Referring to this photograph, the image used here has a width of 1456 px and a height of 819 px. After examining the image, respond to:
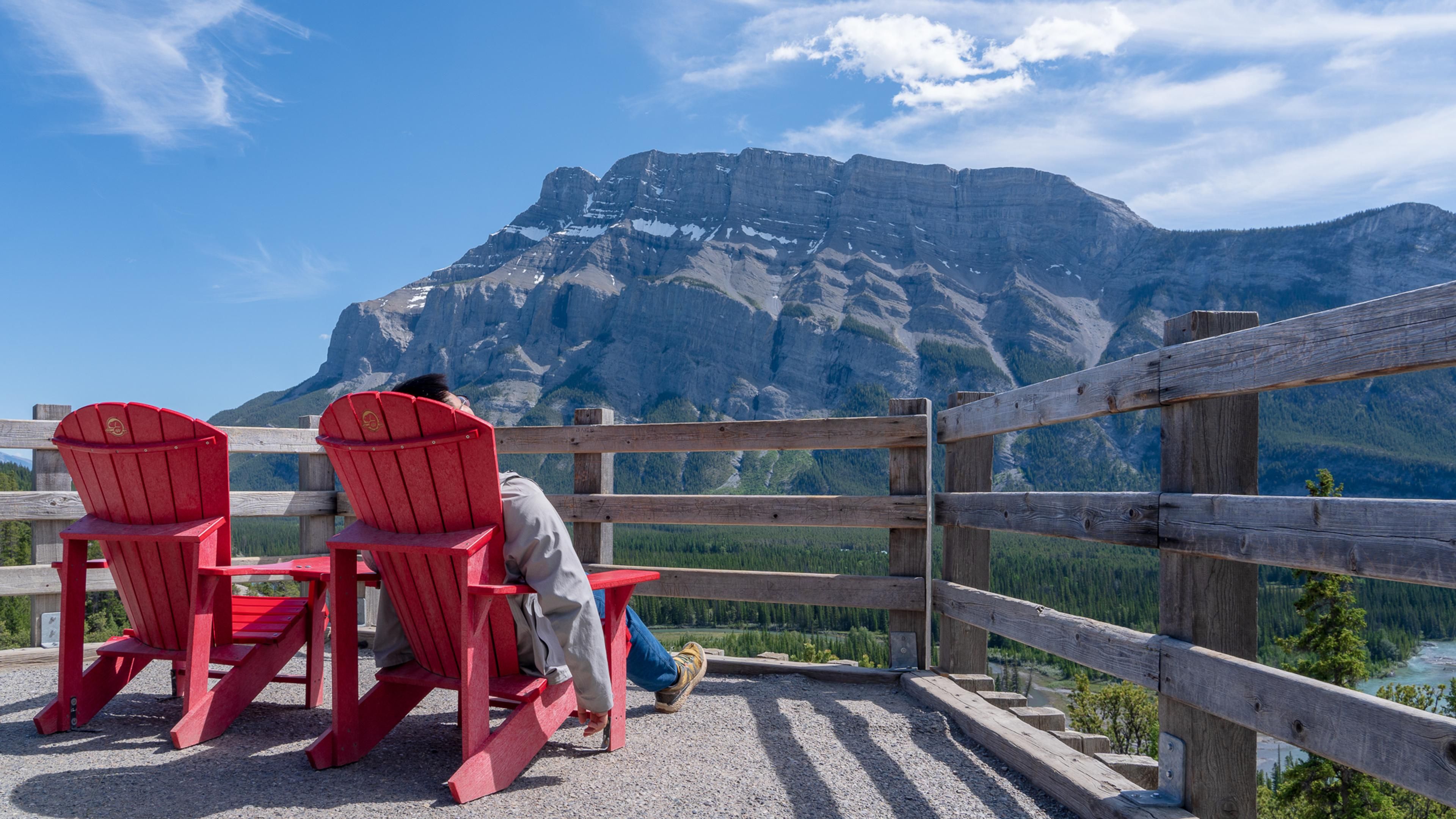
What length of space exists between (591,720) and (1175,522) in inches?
85.3

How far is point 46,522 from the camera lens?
5.33m

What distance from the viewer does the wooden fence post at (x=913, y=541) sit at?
5047 mm

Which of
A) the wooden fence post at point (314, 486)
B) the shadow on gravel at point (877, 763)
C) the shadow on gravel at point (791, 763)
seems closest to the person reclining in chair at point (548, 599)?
the shadow on gravel at point (791, 763)

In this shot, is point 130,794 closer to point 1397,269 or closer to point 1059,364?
point 1059,364

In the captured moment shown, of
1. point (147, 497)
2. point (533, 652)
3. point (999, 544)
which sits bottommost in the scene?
point (999, 544)

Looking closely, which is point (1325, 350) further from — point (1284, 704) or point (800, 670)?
point (800, 670)

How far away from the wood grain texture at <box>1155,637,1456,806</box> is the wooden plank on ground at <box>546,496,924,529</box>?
2242 mm

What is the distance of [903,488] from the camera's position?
5113 mm

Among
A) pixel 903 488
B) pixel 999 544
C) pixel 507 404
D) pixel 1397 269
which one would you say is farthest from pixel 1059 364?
pixel 903 488

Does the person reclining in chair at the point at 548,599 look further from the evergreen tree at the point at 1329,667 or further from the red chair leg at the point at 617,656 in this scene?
the evergreen tree at the point at 1329,667

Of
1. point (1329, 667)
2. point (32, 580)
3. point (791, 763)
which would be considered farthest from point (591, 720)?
point (1329, 667)

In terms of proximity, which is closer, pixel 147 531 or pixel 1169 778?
pixel 1169 778

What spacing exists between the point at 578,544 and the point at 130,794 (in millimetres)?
3026

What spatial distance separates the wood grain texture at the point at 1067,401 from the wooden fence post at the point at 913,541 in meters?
0.18
